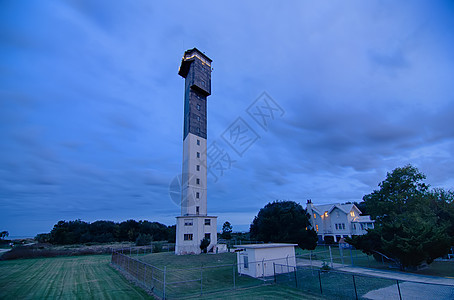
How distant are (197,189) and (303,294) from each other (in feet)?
78.7

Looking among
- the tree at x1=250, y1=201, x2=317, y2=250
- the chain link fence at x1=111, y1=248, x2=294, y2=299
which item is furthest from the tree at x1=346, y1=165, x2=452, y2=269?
the tree at x1=250, y1=201, x2=317, y2=250

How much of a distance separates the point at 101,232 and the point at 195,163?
45.7 meters

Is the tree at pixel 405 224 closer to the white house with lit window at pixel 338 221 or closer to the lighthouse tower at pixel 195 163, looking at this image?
the white house with lit window at pixel 338 221

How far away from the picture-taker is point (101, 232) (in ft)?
202

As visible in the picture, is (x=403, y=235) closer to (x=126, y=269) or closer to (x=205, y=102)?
(x=126, y=269)

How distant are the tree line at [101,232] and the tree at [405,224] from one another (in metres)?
46.0

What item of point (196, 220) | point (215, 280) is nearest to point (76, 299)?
point (215, 280)

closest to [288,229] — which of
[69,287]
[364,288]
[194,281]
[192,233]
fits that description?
[192,233]

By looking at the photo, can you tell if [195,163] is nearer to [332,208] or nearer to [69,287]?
[69,287]

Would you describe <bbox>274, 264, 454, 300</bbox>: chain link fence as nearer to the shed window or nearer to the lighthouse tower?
the shed window

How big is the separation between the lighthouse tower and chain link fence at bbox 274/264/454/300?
1795 cm

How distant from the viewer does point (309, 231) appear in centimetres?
3409

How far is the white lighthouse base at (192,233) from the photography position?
3011 cm

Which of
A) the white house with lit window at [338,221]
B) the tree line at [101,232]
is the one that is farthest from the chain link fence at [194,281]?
the tree line at [101,232]
